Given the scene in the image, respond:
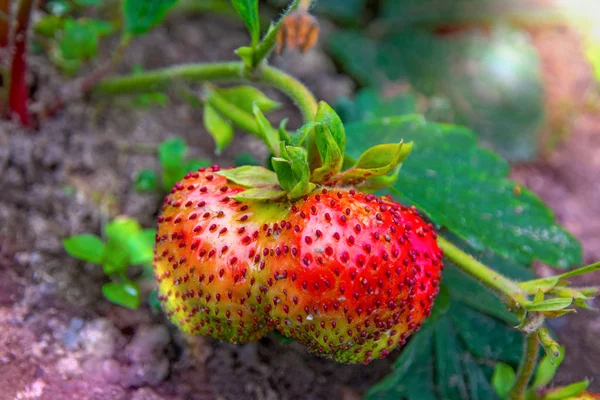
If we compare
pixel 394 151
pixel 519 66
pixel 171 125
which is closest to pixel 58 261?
pixel 171 125

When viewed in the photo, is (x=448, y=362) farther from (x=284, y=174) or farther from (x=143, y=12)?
(x=143, y=12)

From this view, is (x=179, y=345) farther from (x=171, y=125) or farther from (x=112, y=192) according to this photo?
(x=171, y=125)

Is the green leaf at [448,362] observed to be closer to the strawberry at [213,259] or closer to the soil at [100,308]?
the soil at [100,308]

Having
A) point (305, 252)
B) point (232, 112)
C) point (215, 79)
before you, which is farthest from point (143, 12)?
point (305, 252)

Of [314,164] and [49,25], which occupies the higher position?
[314,164]

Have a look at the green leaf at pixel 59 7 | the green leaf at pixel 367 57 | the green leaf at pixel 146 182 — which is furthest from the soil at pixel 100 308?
the green leaf at pixel 367 57

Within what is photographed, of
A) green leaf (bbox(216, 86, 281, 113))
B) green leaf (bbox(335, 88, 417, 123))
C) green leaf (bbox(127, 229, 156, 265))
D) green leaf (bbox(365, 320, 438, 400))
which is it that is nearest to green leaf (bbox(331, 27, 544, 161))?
green leaf (bbox(335, 88, 417, 123))
